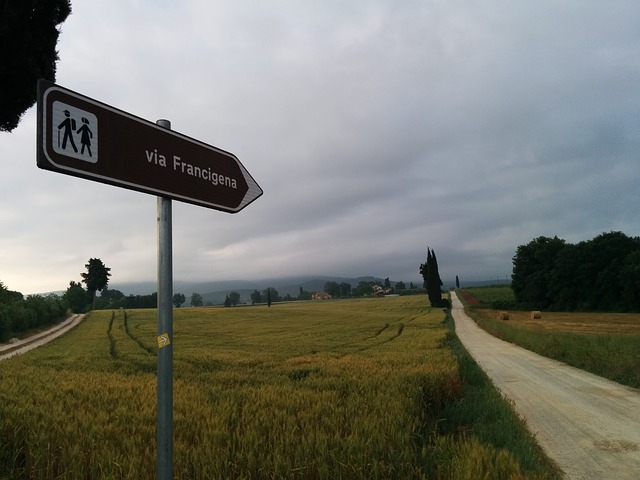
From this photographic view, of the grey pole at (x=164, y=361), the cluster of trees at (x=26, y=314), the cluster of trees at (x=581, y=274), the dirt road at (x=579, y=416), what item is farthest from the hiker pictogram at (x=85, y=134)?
the cluster of trees at (x=581, y=274)

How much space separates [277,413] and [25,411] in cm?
359

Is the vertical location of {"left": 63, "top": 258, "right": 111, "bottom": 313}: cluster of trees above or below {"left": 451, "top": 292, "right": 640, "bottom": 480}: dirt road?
above

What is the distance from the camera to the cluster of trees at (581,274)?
6694 cm

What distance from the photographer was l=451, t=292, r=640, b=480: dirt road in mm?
7004

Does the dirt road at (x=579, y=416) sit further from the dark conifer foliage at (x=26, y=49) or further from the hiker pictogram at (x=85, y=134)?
the dark conifer foliage at (x=26, y=49)

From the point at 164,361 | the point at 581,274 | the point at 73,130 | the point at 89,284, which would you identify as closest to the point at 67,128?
the point at 73,130

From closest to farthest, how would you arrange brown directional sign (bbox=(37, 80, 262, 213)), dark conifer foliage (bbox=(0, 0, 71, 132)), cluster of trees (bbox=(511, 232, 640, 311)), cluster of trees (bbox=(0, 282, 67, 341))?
brown directional sign (bbox=(37, 80, 262, 213)) → dark conifer foliage (bbox=(0, 0, 71, 132)) → cluster of trees (bbox=(0, 282, 67, 341)) → cluster of trees (bbox=(511, 232, 640, 311))

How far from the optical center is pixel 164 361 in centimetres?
229

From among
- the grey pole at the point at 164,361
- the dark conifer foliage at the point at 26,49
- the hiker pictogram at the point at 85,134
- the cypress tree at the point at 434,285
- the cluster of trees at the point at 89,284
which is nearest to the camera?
the hiker pictogram at the point at 85,134

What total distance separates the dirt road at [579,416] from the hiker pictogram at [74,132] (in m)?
7.64

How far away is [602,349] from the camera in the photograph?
61.5 feet

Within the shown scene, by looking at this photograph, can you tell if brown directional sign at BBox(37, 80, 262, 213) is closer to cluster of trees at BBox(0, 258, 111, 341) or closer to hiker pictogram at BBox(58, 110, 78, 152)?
hiker pictogram at BBox(58, 110, 78, 152)

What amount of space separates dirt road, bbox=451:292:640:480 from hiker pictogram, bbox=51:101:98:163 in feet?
25.1

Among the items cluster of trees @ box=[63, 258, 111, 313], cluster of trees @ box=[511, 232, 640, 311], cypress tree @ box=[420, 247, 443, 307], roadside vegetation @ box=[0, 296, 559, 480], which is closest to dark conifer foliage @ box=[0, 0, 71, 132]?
roadside vegetation @ box=[0, 296, 559, 480]
